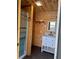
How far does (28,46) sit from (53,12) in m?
2.56

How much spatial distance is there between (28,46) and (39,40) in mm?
1859
